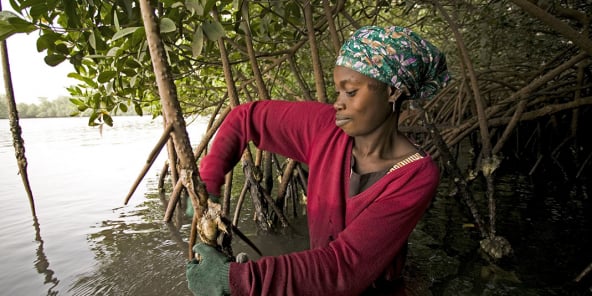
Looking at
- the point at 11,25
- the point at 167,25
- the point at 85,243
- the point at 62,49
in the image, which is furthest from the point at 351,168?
the point at 85,243

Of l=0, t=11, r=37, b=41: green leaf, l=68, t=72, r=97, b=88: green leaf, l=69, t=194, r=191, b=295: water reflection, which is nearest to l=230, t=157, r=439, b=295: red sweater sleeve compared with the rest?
l=0, t=11, r=37, b=41: green leaf

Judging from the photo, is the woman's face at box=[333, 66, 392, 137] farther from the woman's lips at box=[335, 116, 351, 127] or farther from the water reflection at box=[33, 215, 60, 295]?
the water reflection at box=[33, 215, 60, 295]

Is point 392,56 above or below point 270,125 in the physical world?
above

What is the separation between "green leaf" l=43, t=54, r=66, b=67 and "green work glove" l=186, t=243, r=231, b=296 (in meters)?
1.67

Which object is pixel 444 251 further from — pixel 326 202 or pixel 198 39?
pixel 198 39

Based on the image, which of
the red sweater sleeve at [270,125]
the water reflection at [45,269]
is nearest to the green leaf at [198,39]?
the red sweater sleeve at [270,125]

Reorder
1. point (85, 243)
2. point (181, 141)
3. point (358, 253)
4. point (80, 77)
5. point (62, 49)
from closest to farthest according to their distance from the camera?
point (181, 141), point (358, 253), point (62, 49), point (80, 77), point (85, 243)

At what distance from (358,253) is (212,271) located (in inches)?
16.1

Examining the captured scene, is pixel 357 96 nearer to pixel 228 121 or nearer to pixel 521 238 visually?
pixel 228 121

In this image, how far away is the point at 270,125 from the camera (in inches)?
61.0

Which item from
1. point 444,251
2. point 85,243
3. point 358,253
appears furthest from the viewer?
point 85,243

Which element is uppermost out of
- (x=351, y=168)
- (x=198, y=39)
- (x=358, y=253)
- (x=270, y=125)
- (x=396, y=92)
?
(x=198, y=39)

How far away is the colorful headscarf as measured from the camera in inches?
49.8

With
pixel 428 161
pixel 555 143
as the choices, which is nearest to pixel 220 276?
pixel 428 161
